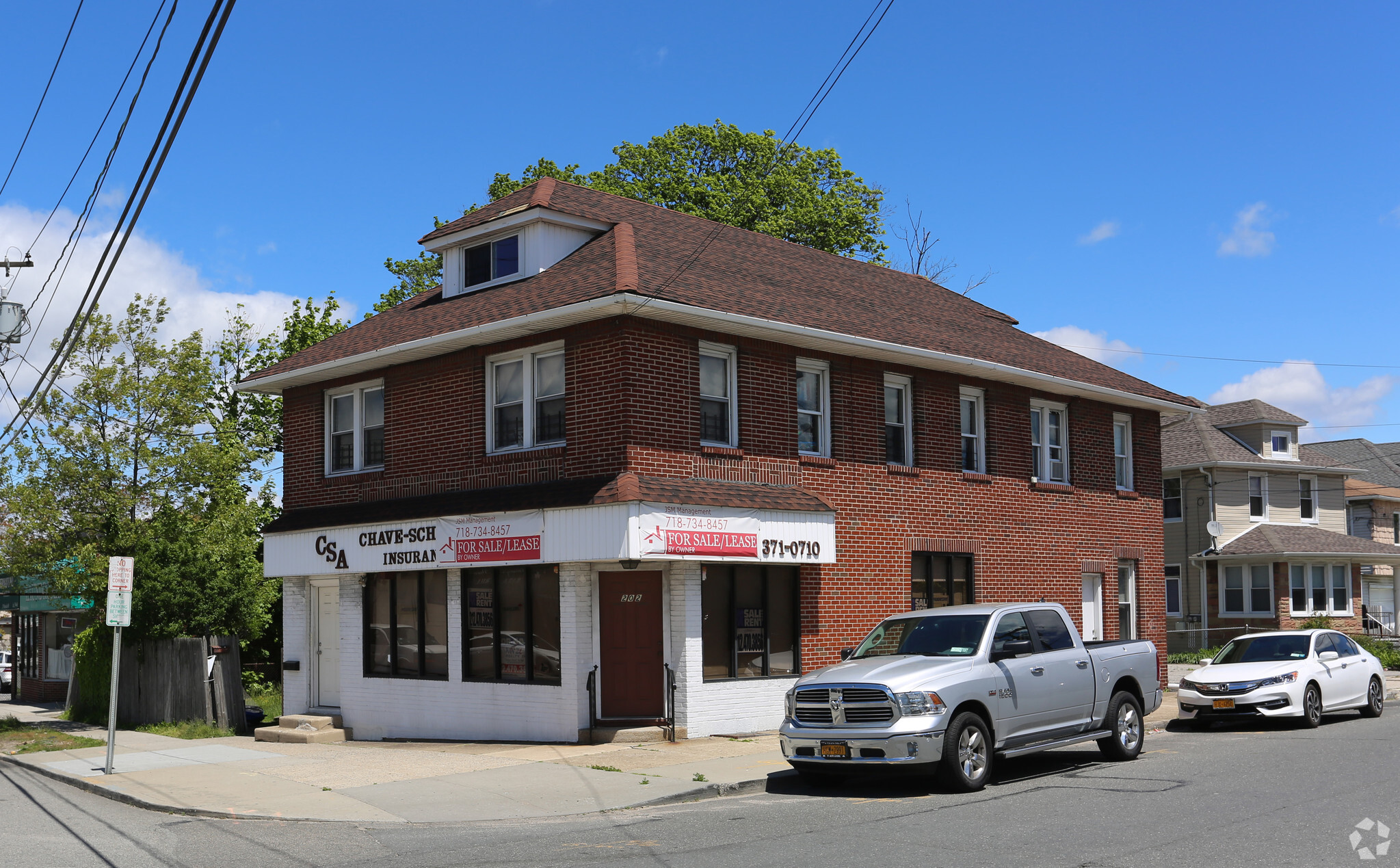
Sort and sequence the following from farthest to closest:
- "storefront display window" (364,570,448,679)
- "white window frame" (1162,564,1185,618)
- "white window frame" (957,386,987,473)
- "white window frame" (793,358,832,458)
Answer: "white window frame" (1162,564,1185,618) → "white window frame" (957,386,987,473) → "storefront display window" (364,570,448,679) → "white window frame" (793,358,832,458)

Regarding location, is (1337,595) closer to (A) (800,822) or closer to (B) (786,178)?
(B) (786,178)

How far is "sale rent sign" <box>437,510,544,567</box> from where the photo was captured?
17.6 meters

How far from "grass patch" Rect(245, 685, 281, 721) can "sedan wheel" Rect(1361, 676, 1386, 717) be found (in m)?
19.2

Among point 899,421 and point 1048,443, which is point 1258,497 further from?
point 899,421

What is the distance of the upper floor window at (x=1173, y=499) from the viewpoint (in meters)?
45.4

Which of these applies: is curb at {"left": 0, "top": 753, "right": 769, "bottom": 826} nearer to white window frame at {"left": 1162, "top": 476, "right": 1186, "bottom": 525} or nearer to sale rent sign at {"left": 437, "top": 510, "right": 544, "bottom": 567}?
sale rent sign at {"left": 437, "top": 510, "right": 544, "bottom": 567}

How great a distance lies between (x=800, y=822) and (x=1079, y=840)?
8.04 feet

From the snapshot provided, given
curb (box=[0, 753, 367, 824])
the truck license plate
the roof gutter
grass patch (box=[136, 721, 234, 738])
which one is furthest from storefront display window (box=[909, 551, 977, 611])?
grass patch (box=[136, 721, 234, 738])

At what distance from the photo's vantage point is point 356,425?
22.0 meters

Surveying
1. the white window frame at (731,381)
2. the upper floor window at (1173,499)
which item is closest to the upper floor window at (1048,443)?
the white window frame at (731,381)

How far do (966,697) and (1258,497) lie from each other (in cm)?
3695

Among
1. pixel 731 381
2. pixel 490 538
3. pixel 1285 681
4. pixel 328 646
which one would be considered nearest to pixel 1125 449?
pixel 1285 681

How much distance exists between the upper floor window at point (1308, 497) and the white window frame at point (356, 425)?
36.7 metres

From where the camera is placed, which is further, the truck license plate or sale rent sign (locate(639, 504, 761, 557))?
sale rent sign (locate(639, 504, 761, 557))
